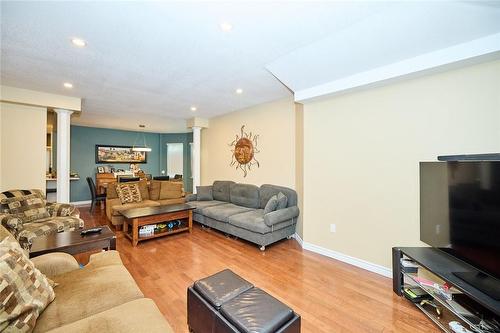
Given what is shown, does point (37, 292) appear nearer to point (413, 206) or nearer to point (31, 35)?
point (31, 35)

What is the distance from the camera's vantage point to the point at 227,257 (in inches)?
122

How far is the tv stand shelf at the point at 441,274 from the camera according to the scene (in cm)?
145

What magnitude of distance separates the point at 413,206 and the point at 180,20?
305 centimetres

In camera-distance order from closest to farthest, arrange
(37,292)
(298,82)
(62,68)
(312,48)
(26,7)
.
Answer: (37,292) < (26,7) < (312,48) < (62,68) < (298,82)

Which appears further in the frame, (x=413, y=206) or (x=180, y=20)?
(x=413, y=206)

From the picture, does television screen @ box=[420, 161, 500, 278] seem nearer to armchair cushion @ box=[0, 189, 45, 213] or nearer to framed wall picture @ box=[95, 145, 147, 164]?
armchair cushion @ box=[0, 189, 45, 213]

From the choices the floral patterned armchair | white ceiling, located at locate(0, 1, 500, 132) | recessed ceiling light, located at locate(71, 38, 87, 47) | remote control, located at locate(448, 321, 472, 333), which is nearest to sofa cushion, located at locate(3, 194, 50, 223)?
the floral patterned armchair

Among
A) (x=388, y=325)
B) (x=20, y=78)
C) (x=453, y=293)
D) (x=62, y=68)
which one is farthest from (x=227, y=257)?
(x=20, y=78)

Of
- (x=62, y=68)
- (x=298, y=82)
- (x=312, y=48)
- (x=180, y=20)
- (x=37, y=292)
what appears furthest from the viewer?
(x=298, y=82)

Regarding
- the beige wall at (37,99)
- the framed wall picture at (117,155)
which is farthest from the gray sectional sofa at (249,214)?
the framed wall picture at (117,155)

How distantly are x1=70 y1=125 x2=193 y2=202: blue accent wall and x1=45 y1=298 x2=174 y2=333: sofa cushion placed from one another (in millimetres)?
7466

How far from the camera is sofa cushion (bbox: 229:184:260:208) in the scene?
4375 millimetres

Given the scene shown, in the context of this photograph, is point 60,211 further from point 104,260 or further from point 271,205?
point 271,205

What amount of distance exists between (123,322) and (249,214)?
107 inches
